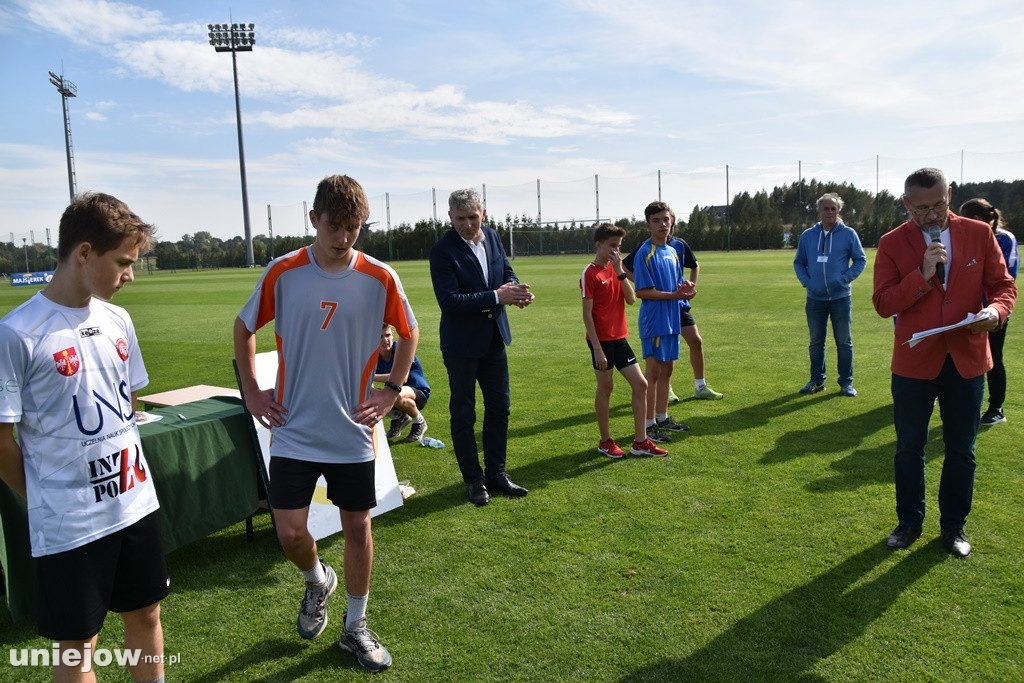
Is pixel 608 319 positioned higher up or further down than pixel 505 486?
higher up

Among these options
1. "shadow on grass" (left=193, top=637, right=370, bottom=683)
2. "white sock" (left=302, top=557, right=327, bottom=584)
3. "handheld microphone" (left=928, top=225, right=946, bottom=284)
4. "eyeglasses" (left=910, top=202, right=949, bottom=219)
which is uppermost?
"eyeglasses" (left=910, top=202, right=949, bottom=219)

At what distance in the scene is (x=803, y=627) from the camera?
312cm

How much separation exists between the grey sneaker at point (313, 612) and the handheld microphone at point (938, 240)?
345 cm

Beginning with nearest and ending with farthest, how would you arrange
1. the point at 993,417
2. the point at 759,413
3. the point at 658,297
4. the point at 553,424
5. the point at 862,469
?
the point at 862,469 → the point at 658,297 → the point at 993,417 → the point at 553,424 → the point at 759,413

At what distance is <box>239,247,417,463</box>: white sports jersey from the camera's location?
9.20 ft

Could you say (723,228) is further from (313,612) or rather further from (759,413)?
(313,612)

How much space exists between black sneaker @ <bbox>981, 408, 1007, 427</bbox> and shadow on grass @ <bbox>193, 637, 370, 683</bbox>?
232 inches

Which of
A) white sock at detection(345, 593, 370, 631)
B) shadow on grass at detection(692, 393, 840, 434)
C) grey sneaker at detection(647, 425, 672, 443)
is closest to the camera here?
white sock at detection(345, 593, 370, 631)

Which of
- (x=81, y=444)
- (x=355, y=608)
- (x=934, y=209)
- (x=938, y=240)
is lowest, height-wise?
(x=355, y=608)

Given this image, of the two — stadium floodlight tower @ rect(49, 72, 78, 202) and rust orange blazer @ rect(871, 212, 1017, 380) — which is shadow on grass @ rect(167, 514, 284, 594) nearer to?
rust orange blazer @ rect(871, 212, 1017, 380)

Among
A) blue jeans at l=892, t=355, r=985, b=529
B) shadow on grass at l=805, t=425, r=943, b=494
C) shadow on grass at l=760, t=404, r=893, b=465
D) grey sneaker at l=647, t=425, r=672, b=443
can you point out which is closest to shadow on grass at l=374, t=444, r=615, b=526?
grey sneaker at l=647, t=425, r=672, b=443

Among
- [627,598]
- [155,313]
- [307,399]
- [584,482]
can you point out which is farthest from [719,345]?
[155,313]

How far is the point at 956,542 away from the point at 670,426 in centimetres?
283

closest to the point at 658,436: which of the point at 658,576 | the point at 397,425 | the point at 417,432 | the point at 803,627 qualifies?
the point at 417,432
